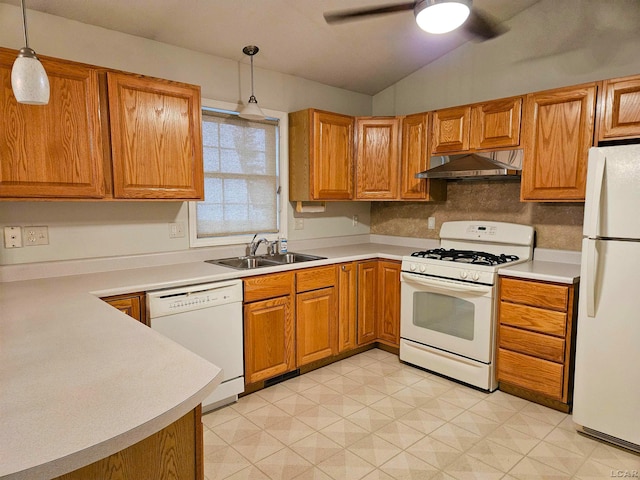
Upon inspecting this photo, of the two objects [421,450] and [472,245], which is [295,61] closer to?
[472,245]

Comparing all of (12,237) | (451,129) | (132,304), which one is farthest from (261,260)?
(451,129)

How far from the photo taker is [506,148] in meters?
2.99

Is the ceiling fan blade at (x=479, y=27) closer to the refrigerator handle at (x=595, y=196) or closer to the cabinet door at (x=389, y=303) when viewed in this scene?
the refrigerator handle at (x=595, y=196)

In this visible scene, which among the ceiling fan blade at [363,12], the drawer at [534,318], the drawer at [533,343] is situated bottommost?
the drawer at [533,343]

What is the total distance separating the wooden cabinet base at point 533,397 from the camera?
265 cm

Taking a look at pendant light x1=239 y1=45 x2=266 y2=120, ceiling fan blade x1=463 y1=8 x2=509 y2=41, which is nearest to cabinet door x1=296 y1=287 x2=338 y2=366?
pendant light x1=239 y1=45 x2=266 y2=120

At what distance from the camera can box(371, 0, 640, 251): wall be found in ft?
9.17

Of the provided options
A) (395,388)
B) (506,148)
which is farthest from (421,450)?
(506,148)

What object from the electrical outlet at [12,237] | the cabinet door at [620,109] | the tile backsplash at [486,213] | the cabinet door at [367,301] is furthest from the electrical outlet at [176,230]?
the cabinet door at [620,109]

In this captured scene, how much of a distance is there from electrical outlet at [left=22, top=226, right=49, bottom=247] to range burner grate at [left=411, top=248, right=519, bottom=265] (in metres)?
2.59

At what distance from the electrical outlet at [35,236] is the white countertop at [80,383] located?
0.60 meters

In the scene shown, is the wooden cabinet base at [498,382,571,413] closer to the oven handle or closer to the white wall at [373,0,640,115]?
the oven handle

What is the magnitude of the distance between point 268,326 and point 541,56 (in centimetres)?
290

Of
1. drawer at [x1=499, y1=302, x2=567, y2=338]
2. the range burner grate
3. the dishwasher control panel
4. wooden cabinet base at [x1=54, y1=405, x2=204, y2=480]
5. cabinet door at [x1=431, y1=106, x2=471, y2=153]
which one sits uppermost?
cabinet door at [x1=431, y1=106, x2=471, y2=153]
